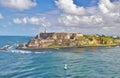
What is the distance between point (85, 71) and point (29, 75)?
26.2 meters

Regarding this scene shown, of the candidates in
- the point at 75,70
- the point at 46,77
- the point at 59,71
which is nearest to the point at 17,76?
the point at 46,77

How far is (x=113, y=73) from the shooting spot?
111m

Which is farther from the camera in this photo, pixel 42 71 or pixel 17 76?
pixel 42 71

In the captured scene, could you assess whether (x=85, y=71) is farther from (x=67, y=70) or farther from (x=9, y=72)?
(x=9, y=72)

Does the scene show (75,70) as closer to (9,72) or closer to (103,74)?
(103,74)

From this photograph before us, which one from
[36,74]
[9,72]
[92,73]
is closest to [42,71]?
[36,74]

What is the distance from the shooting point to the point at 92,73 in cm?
11100

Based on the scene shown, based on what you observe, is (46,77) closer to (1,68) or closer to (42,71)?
(42,71)

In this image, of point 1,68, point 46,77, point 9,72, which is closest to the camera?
point 46,77

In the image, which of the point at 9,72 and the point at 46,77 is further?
the point at 9,72

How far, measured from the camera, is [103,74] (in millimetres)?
108375

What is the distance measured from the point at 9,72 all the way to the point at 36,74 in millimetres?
13549

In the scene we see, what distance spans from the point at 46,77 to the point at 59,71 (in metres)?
13.6

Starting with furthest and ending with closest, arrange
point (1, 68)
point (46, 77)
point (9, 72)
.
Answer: point (1, 68)
point (9, 72)
point (46, 77)
